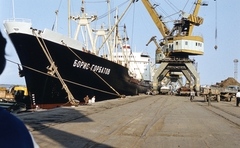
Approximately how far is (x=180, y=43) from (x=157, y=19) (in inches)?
219

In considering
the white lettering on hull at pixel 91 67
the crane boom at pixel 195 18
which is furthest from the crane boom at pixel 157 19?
the white lettering on hull at pixel 91 67

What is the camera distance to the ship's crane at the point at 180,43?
139 feet

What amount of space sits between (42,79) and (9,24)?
150 inches

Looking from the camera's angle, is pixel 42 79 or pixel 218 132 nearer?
pixel 218 132

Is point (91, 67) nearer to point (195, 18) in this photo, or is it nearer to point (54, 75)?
point (54, 75)

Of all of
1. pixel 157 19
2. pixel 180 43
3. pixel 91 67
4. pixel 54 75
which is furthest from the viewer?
pixel 157 19

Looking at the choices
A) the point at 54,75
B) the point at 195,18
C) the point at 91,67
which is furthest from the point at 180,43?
the point at 54,75

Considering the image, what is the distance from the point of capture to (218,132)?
8750 mm

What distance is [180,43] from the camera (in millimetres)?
42281

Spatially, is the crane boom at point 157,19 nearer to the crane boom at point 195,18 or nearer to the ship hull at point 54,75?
the crane boom at point 195,18

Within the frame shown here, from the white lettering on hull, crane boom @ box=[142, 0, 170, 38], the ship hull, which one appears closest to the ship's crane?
crane boom @ box=[142, 0, 170, 38]

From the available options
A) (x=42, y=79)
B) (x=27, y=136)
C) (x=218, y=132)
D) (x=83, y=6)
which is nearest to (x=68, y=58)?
(x=42, y=79)

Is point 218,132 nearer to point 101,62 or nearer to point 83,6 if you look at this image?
point 101,62

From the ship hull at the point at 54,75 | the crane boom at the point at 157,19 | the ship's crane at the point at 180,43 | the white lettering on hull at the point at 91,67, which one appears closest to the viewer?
the ship hull at the point at 54,75
